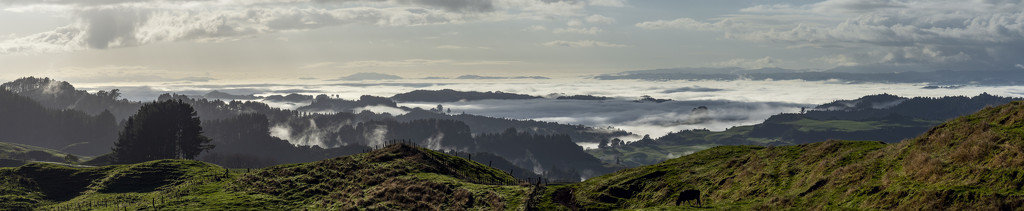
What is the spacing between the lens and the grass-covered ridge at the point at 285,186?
7781 centimetres

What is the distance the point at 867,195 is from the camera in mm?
47531

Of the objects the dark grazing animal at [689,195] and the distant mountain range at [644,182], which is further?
the dark grazing animal at [689,195]

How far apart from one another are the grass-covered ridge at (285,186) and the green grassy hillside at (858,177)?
12.6 m

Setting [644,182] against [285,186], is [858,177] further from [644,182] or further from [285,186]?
[285,186]

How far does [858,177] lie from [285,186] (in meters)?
69.8

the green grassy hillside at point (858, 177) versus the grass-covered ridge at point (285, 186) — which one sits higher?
the green grassy hillside at point (858, 177)

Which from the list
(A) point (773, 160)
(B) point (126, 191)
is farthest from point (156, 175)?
(A) point (773, 160)

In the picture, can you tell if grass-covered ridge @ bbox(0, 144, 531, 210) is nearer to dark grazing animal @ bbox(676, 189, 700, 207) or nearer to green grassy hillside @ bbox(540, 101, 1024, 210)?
green grassy hillside @ bbox(540, 101, 1024, 210)

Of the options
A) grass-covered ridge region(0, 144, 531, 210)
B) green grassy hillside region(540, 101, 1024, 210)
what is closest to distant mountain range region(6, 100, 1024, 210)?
green grassy hillside region(540, 101, 1024, 210)

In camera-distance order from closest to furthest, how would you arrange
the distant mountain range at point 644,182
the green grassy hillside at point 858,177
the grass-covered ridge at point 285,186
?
the green grassy hillside at point 858,177 < the distant mountain range at point 644,182 < the grass-covered ridge at point 285,186

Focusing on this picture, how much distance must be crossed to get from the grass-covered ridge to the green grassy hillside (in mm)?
12604

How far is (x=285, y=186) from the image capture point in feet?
306

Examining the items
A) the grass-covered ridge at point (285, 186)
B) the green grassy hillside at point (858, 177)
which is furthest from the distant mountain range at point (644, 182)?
the grass-covered ridge at point (285, 186)

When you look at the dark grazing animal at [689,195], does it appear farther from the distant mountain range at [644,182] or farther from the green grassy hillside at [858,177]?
the green grassy hillside at [858,177]
